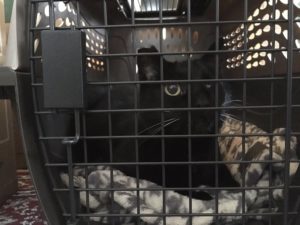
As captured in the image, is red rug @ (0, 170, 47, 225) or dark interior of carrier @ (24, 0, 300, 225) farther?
red rug @ (0, 170, 47, 225)

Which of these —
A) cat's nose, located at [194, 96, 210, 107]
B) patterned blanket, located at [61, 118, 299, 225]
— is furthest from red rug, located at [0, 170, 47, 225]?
cat's nose, located at [194, 96, 210, 107]

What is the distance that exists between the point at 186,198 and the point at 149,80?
0.30m

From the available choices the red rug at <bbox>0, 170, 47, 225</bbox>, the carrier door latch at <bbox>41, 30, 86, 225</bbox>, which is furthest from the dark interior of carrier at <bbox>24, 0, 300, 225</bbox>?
the red rug at <bbox>0, 170, 47, 225</bbox>

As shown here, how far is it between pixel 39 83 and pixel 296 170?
18.1 inches

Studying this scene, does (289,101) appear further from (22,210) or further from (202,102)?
(22,210)

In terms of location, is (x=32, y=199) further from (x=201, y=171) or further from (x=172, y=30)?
(x=172, y=30)

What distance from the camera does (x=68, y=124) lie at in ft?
2.17

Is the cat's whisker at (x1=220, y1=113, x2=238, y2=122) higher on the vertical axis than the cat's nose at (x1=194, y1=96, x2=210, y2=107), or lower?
lower

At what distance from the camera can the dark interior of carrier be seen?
1.68 feet

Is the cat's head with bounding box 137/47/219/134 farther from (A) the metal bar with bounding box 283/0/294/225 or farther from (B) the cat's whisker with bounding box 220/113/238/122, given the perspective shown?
(A) the metal bar with bounding box 283/0/294/225

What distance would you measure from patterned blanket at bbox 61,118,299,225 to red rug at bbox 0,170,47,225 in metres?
0.17

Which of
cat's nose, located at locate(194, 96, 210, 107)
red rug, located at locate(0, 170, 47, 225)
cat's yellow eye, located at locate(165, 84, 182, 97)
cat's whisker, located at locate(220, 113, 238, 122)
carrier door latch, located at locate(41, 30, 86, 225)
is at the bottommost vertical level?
red rug, located at locate(0, 170, 47, 225)

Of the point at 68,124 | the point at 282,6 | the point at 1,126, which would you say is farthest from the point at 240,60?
the point at 1,126

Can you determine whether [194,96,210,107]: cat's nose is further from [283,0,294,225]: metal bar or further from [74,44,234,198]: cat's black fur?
[283,0,294,225]: metal bar
